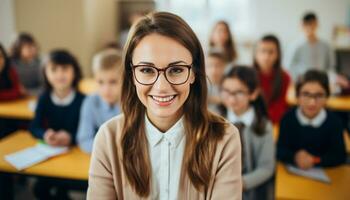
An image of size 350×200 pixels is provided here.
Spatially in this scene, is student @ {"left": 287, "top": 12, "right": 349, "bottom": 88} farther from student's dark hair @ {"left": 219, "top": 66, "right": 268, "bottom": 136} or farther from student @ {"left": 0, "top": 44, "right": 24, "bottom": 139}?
student @ {"left": 0, "top": 44, "right": 24, "bottom": 139}

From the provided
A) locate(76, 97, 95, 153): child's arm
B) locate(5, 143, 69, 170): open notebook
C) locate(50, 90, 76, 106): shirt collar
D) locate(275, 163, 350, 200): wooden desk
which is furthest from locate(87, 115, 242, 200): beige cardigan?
locate(50, 90, 76, 106): shirt collar

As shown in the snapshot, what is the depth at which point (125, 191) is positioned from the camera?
3.72ft

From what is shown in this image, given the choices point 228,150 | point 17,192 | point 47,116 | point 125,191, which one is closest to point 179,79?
point 228,150

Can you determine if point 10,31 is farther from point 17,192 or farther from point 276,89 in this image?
point 276,89

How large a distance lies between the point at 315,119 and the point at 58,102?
1.63 meters

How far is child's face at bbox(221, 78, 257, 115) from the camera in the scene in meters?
1.96

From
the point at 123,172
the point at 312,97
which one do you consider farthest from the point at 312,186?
the point at 123,172

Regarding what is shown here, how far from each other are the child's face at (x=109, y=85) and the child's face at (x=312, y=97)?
1066mm

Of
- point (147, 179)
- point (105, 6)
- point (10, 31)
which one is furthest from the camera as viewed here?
point (105, 6)

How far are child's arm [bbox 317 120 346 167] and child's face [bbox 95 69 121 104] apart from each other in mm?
1216

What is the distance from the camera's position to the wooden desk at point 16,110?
2.78m

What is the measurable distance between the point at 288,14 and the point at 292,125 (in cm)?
403

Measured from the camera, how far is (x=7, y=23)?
474 cm

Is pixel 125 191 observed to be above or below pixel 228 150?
below
